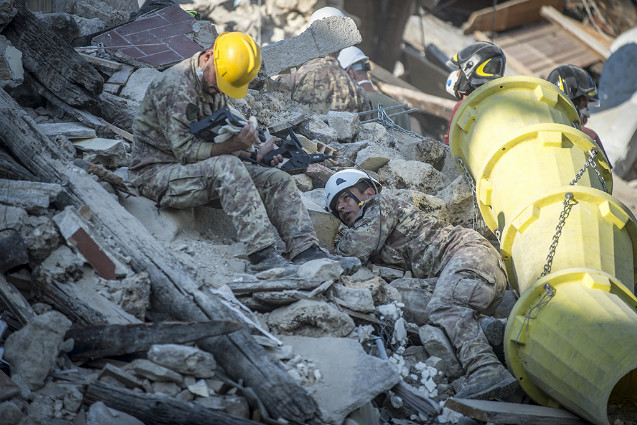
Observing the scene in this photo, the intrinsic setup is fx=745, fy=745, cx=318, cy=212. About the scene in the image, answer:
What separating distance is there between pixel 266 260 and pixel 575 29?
13.1 m

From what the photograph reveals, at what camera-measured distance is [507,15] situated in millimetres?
16344

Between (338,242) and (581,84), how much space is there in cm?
355

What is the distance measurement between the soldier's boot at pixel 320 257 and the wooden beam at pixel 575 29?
39.6ft

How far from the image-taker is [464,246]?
5.82 m

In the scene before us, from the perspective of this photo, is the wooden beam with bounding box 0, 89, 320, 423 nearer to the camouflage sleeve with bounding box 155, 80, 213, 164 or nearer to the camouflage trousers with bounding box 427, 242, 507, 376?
the camouflage sleeve with bounding box 155, 80, 213, 164

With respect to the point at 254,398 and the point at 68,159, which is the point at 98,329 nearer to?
the point at 254,398

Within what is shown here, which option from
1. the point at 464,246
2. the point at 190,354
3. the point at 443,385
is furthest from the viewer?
the point at 464,246

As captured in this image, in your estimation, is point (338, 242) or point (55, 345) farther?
point (338, 242)

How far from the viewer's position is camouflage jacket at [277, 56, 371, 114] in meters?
9.27

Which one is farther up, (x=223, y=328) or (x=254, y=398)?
(x=223, y=328)

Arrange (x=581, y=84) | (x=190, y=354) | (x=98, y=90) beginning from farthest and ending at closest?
(x=581, y=84), (x=98, y=90), (x=190, y=354)

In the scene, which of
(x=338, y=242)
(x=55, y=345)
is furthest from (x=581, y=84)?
(x=55, y=345)

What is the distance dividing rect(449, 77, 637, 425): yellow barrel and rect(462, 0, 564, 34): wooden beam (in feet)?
34.8

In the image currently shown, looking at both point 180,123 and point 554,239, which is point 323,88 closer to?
point 180,123
